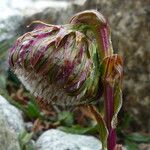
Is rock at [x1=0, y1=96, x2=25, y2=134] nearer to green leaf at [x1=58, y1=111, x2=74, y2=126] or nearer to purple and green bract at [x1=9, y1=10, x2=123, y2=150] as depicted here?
green leaf at [x1=58, y1=111, x2=74, y2=126]

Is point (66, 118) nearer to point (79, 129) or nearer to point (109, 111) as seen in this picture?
point (79, 129)

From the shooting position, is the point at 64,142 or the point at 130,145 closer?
the point at 64,142

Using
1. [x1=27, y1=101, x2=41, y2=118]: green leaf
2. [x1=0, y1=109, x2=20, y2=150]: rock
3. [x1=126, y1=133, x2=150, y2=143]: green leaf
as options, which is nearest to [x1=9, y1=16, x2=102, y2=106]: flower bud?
[x1=0, y1=109, x2=20, y2=150]: rock

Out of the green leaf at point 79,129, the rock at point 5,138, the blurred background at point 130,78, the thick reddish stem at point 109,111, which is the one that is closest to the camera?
the thick reddish stem at point 109,111

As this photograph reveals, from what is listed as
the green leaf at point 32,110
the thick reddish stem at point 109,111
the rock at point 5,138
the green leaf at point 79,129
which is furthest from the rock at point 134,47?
the thick reddish stem at point 109,111

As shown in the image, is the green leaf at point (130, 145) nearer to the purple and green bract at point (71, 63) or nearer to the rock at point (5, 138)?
the rock at point (5, 138)

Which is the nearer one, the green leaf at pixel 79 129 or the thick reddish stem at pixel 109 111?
the thick reddish stem at pixel 109 111

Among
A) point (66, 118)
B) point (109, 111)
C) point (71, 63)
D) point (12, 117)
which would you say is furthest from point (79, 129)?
point (71, 63)

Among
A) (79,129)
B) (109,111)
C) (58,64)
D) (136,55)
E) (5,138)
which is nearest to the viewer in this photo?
(58,64)

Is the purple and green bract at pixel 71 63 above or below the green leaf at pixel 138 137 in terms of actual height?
above
